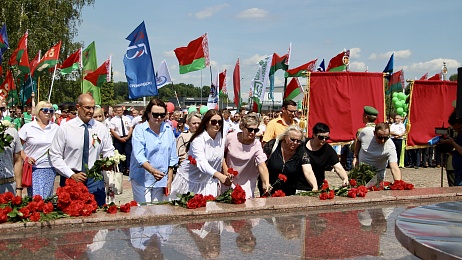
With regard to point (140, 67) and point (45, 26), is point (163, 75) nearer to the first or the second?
point (140, 67)

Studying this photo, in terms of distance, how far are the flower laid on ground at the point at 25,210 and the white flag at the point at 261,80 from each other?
1368cm

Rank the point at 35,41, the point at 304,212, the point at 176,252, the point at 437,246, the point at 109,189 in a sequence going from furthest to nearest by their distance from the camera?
the point at 35,41
the point at 109,189
the point at 304,212
the point at 176,252
the point at 437,246

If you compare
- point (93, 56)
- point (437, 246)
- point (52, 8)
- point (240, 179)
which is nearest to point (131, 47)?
point (93, 56)

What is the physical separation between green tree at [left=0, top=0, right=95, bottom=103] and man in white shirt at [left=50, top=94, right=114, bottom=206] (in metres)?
28.4

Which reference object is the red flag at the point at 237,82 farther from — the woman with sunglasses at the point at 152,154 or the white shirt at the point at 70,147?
the white shirt at the point at 70,147

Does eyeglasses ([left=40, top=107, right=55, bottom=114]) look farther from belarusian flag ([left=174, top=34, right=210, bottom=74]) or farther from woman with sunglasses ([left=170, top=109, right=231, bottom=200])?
belarusian flag ([left=174, top=34, right=210, bottom=74])

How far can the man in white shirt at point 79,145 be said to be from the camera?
20.5ft

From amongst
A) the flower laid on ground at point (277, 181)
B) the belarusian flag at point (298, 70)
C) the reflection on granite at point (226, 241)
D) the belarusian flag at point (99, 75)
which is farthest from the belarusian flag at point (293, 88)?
the reflection on granite at point (226, 241)

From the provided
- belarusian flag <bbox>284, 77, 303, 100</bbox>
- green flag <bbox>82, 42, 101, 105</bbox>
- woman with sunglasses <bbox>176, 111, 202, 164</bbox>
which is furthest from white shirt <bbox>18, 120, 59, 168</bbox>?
green flag <bbox>82, 42, 101, 105</bbox>

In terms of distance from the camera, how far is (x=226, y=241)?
4730 millimetres

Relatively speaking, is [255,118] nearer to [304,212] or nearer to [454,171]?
[304,212]

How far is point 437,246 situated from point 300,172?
13.2 ft

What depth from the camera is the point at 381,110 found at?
16609 mm

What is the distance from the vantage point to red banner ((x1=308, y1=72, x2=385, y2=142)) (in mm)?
16219
